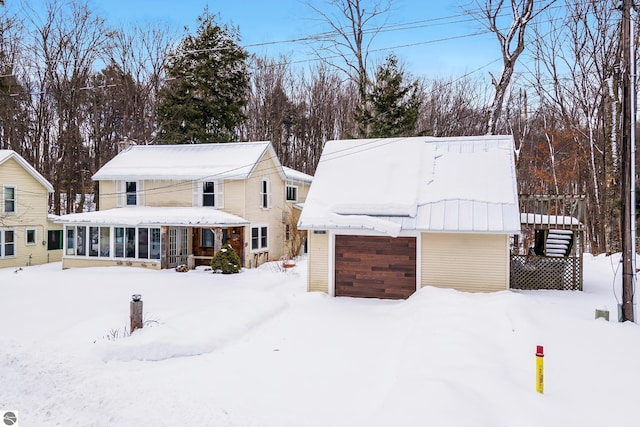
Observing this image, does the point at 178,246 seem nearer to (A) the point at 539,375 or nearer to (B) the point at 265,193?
(B) the point at 265,193

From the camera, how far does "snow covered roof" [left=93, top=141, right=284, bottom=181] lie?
67.0 ft

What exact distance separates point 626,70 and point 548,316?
17.5 feet

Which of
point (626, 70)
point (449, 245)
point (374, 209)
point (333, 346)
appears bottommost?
point (333, 346)

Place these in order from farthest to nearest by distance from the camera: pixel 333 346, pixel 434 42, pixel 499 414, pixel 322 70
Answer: pixel 322 70, pixel 434 42, pixel 333 346, pixel 499 414

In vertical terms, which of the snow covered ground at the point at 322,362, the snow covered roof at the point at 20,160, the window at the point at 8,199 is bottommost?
the snow covered ground at the point at 322,362

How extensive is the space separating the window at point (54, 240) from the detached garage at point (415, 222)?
17.8m

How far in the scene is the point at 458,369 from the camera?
5.73m

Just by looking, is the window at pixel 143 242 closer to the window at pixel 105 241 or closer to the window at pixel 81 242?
the window at pixel 105 241

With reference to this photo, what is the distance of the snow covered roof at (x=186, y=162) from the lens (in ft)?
67.0

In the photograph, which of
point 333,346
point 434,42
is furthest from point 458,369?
point 434,42

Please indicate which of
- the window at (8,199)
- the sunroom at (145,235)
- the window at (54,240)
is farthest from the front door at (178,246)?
the window at (54,240)

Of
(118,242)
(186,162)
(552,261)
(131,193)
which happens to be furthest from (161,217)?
(552,261)

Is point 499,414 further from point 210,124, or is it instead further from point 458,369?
point 210,124

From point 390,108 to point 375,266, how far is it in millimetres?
15261
